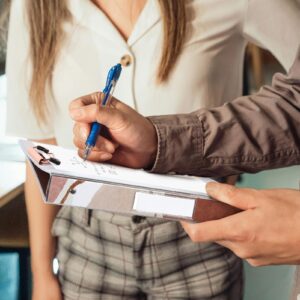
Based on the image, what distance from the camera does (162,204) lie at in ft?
1.58

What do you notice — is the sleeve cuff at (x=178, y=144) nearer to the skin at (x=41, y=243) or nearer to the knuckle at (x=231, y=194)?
the knuckle at (x=231, y=194)

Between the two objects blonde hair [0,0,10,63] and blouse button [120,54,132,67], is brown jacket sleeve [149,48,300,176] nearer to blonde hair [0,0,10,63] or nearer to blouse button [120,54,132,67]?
blouse button [120,54,132,67]

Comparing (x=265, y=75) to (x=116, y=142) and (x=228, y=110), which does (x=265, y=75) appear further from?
(x=116, y=142)

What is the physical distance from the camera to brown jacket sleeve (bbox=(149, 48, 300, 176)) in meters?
0.61

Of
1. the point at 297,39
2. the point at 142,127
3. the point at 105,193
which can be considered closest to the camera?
the point at 105,193

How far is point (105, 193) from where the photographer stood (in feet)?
1.56

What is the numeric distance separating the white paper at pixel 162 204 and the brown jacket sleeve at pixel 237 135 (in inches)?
4.5

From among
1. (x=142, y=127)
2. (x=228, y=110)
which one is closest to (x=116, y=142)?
(x=142, y=127)

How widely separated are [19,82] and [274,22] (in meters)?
0.40


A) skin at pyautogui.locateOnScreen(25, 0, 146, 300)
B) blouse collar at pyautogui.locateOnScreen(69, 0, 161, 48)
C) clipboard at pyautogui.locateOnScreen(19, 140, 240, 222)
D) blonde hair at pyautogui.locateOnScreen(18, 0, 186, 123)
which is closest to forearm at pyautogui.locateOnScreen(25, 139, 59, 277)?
skin at pyautogui.locateOnScreen(25, 0, 146, 300)

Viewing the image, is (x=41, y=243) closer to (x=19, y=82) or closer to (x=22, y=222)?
(x=22, y=222)

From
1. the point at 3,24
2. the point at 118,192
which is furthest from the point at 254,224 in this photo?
the point at 3,24

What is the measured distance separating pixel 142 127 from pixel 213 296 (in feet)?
1.12

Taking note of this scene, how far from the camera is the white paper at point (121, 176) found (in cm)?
47
